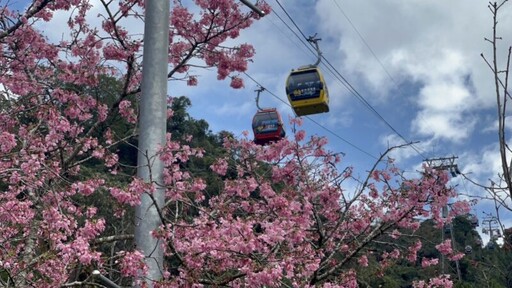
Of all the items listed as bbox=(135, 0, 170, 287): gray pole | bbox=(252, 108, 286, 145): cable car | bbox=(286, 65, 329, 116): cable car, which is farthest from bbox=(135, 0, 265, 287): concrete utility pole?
bbox=(252, 108, 286, 145): cable car

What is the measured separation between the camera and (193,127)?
42.7 m

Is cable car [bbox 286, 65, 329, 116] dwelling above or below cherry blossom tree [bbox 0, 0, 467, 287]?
above

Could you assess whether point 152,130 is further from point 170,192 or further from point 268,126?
point 268,126

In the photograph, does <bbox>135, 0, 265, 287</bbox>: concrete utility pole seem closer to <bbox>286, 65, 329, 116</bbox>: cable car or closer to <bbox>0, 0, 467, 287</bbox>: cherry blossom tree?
<bbox>0, 0, 467, 287</bbox>: cherry blossom tree

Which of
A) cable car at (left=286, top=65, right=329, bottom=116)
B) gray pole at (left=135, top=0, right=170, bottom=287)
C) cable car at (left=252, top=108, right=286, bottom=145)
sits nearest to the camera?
gray pole at (left=135, top=0, right=170, bottom=287)

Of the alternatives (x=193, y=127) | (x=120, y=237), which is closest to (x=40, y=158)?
(x=120, y=237)

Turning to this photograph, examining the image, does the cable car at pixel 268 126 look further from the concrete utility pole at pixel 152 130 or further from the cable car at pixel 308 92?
the concrete utility pole at pixel 152 130

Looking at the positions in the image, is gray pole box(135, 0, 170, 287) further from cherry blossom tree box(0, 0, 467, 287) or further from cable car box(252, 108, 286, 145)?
cable car box(252, 108, 286, 145)

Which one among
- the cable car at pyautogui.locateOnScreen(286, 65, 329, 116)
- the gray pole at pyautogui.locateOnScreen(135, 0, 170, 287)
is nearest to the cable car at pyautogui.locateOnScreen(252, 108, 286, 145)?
the cable car at pyautogui.locateOnScreen(286, 65, 329, 116)

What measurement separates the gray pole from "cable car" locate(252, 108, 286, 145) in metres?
16.3

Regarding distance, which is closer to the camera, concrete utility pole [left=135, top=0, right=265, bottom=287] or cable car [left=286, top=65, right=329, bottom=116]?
concrete utility pole [left=135, top=0, right=265, bottom=287]

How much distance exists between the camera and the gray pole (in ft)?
13.4

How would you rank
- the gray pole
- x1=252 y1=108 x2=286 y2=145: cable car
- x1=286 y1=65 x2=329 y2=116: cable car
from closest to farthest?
the gray pole < x1=286 y1=65 x2=329 y2=116: cable car < x1=252 y1=108 x2=286 y2=145: cable car

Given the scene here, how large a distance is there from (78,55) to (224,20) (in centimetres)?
226
